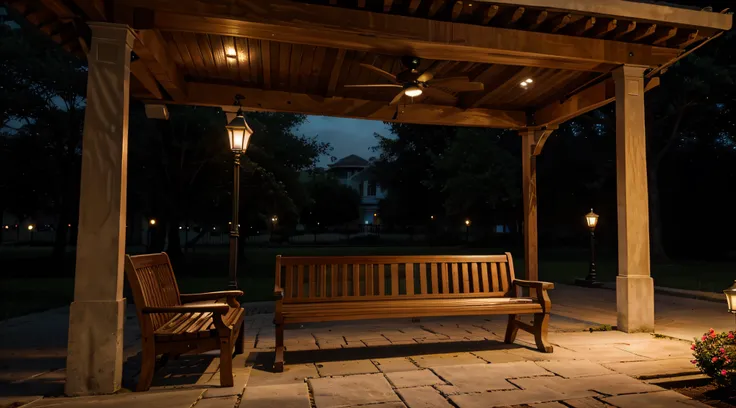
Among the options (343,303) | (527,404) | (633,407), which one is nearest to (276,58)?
(343,303)

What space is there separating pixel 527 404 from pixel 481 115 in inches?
233

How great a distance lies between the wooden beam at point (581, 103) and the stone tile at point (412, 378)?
4.80 meters

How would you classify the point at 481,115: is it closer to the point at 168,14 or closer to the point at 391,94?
the point at 391,94

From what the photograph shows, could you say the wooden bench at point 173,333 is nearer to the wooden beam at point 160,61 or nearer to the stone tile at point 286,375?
the stone tile at point 286,375

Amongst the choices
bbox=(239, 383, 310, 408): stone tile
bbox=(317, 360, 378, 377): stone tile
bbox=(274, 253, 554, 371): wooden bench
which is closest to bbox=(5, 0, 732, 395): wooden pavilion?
bbox=(239, 383, 310, 408): stone tile

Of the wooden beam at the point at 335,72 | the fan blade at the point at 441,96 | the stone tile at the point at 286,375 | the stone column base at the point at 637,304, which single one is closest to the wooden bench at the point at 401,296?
the stone tile at the point at 286,375

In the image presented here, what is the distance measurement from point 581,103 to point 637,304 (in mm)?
3239

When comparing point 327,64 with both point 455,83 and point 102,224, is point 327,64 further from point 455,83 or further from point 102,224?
point 102,224

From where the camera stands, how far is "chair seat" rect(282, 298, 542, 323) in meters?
4.32

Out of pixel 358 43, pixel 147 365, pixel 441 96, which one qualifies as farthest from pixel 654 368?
pixel 441 96

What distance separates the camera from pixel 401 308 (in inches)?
177

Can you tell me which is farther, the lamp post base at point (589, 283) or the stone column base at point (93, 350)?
the lamp post base at point (589, 283)

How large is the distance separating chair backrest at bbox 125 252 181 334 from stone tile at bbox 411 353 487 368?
7.98ft

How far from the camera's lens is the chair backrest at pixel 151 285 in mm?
3752
